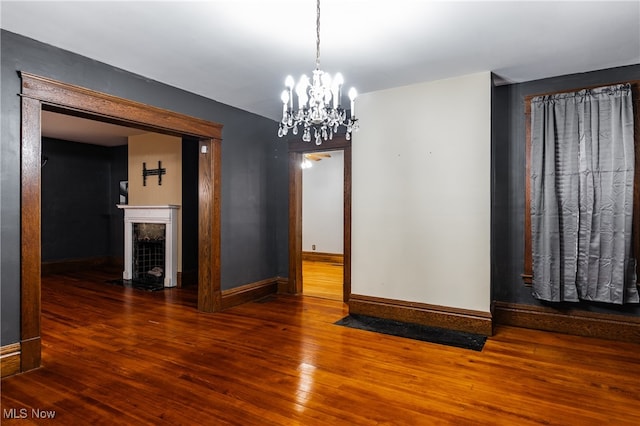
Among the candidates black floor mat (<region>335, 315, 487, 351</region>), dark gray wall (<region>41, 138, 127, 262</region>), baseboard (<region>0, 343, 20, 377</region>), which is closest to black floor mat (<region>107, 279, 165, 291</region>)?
dark gray wall (<region>41, 138, 127, 262</region>)

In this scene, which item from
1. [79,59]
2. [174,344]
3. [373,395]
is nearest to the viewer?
[373,395]

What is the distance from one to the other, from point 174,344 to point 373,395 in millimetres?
1944

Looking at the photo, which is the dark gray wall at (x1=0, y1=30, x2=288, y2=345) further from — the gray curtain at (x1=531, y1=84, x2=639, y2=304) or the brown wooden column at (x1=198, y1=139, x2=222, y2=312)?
the gray curtain at (x1=531, y1=84, x2=639, y2=304)

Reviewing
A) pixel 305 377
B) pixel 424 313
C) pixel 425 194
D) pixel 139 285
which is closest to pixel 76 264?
pixel 139 285

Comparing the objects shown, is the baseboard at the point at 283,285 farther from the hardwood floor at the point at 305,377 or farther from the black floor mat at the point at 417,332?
the black floor mat at the point at 417,332

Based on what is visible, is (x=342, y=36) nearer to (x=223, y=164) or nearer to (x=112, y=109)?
(x=112, y=109)

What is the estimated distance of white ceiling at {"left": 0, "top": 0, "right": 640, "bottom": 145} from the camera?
2.47 meters

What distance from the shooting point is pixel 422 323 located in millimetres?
3967

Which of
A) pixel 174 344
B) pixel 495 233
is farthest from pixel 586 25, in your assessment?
pixel 174 344

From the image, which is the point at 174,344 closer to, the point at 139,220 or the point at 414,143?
the point at 414,143

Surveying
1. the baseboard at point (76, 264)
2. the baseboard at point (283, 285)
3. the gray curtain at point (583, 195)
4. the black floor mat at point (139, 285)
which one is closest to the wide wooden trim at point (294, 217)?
the baseboard at point (283, 285)

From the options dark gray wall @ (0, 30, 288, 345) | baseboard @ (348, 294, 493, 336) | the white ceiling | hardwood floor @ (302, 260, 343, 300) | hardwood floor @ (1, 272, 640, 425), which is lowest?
hardwood floor @ (1, 272, 640, 425)

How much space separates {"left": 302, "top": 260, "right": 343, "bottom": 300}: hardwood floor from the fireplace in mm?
2278

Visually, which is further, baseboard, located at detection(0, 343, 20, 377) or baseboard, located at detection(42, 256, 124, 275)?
baseboard, located at detection(42, 256, 124, 275)
